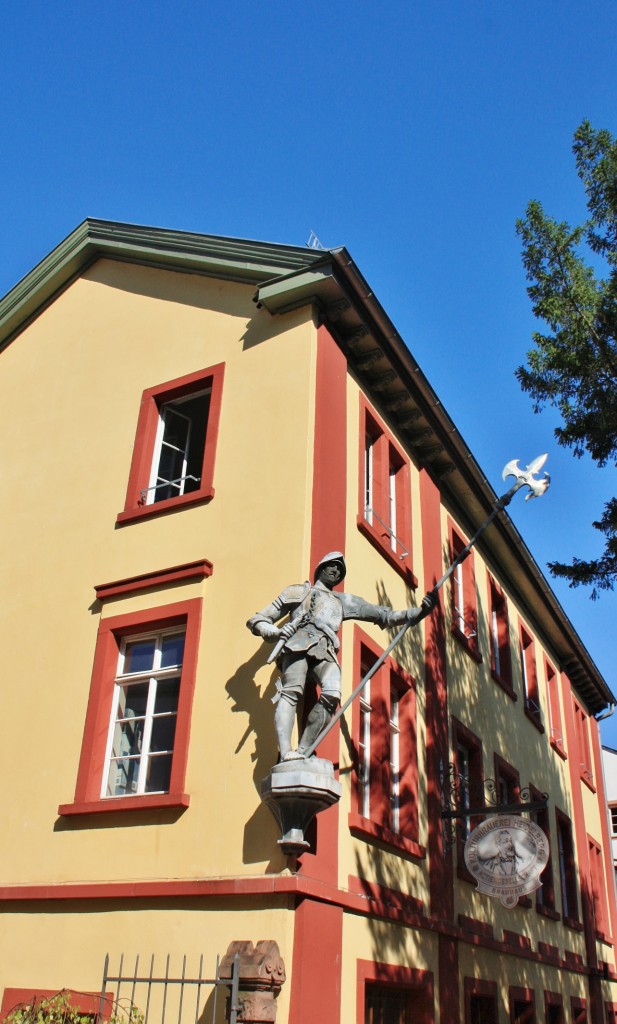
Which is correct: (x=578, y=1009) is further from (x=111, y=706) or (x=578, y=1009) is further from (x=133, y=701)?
(x=111, y=706)

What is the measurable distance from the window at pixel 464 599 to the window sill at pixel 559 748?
190 inches

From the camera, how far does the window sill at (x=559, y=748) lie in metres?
18.9

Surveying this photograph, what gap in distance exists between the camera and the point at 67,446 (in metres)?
12.5

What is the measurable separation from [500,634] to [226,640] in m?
8.70

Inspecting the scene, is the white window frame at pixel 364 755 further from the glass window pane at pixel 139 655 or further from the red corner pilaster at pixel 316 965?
the glass window pane at pixel 139 655

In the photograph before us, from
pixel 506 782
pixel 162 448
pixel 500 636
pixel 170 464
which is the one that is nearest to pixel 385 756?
pixel 170 464

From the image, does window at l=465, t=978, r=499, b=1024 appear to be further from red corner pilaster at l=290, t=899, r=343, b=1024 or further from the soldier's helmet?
the soldier's helmet

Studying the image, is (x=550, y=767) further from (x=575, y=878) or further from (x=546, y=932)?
(x=546, y=932)

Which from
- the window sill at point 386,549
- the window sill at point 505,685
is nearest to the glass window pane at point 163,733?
the window sill at point 386,549

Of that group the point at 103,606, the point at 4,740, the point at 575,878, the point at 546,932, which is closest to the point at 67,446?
the point at 103,606

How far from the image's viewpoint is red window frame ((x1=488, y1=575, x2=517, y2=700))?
1634cm

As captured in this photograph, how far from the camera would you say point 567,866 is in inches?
715

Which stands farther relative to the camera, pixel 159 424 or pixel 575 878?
pixel 575 878

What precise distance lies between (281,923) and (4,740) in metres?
4.18
